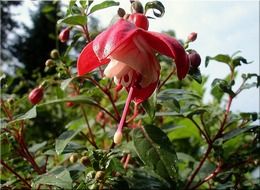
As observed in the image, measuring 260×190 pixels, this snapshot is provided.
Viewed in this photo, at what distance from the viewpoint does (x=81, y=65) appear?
1.71 ft

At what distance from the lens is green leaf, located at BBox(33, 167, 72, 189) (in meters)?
0.64

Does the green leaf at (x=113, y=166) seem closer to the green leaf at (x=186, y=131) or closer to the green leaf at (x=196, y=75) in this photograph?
the green leaf at (x=196, y=75)

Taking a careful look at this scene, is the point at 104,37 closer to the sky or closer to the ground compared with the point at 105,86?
closer to the sky

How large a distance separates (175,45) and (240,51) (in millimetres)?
418

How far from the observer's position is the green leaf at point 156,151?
2.02 ft

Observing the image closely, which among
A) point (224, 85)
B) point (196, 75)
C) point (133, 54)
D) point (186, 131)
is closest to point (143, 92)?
point (133, 54)

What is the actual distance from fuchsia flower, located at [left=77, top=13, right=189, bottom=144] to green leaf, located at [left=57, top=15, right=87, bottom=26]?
0.18m

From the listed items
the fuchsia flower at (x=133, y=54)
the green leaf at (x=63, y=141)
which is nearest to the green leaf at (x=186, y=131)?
the green leaf at (x=63, y=141)

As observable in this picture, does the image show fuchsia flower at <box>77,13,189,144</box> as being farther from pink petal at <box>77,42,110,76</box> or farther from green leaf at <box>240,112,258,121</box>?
green leaf at <box>240,112,258,121</box>

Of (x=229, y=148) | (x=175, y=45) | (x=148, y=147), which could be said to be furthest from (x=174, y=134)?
(x=175, y=45)

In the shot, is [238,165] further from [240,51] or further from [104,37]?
[104,37]

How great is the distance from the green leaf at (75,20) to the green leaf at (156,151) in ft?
0.66

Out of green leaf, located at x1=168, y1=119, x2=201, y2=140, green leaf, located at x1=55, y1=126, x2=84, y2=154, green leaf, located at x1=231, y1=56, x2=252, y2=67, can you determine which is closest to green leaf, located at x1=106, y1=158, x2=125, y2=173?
green leaf, located at x1=55, y1=126, x2=84, y2=154

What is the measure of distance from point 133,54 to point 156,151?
22 cm
